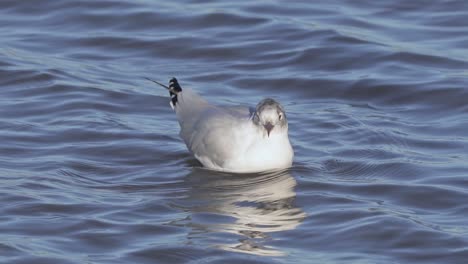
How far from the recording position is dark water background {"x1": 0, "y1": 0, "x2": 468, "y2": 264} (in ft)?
23.9

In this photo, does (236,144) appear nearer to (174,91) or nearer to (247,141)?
(247,141)

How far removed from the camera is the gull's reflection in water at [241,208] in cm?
729

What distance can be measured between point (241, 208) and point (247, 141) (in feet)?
3.17

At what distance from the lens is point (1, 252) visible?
6887mm

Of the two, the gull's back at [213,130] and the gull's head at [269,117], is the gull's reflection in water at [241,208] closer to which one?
Result: the gull's back at [213,130]

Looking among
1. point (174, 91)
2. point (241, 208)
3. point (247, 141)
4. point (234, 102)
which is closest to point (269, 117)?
point (247, 141)

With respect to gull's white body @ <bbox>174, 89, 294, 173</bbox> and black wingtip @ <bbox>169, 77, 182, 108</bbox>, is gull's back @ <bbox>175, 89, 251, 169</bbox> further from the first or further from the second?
black wingtip @ <bbox>169, 77, 182, 108</bbox>

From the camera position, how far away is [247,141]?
888 cm

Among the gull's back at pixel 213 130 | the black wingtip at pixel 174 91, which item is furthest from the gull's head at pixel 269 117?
the black wingtip at pixel 174 91

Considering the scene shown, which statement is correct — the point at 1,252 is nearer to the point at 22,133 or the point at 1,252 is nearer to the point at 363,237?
the point at 363,237

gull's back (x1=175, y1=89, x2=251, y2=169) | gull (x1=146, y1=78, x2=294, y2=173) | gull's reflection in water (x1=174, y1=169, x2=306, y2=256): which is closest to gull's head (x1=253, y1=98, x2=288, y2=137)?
gull (x1=146, y1=78, x2=294, y2=173)

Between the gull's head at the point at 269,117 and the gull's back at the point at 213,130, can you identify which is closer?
the gull's head at the point at 269,117

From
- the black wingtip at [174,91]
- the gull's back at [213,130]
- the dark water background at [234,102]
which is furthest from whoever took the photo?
the black wingtip at [174,91]

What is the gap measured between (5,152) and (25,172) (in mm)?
604
